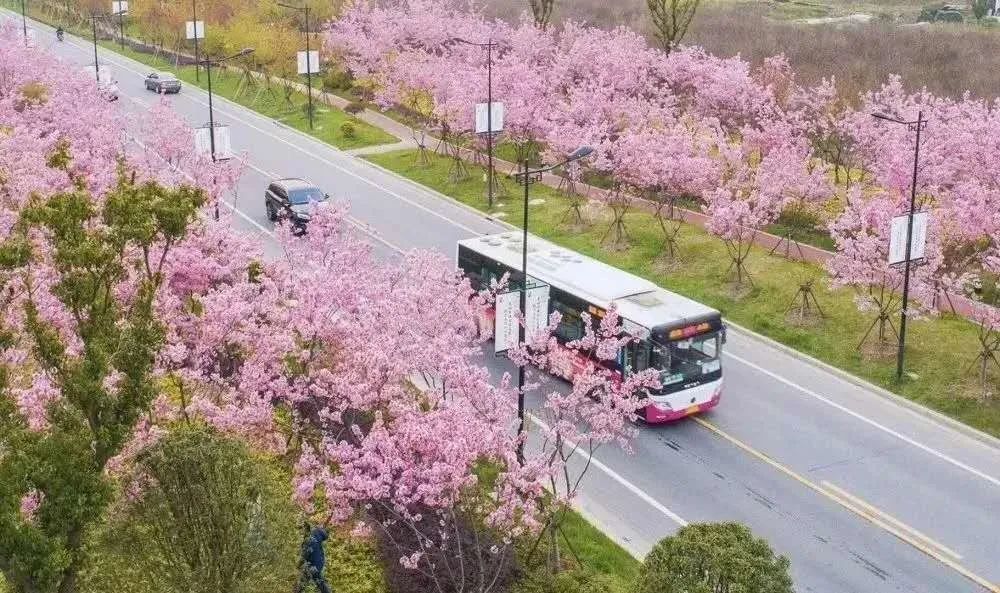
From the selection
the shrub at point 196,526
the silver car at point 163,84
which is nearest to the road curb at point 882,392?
the shrub at point 196,526

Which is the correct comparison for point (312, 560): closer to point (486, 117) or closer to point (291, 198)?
point (291, 198)

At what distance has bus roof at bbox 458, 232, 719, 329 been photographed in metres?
22.8

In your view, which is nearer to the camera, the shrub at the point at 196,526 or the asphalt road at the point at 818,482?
the shrub at the point at 196,526

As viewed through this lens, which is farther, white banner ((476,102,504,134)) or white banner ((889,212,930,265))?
white banner ((476,102,504,134))

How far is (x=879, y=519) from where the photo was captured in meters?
20.0

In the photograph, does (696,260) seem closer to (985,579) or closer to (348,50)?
(985,579)

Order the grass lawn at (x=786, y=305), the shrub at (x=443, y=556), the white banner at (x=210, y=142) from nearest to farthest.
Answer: the shrub at (x=443, y=556) → the grass lawn at (x=786, y=305) → the white banner at (x=210, y=142)

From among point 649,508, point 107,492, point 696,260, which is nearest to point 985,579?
point 649,508

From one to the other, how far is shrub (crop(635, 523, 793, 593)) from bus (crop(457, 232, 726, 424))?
8.49 meters

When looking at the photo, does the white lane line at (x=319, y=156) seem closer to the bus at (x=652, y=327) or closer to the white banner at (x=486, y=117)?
the white banner at (x=486, y=117)

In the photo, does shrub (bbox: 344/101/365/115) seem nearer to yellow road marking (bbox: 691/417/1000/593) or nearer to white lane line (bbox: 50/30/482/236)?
white lane line (bbox: 50/30/482/236)

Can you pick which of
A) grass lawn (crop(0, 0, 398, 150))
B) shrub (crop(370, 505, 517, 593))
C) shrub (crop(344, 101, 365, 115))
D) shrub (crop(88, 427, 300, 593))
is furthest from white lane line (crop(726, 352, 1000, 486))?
shrub (crop(344, 101, 365, 115))

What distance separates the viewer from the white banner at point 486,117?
38.4 meters

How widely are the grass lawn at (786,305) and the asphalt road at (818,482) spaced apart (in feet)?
2.80
